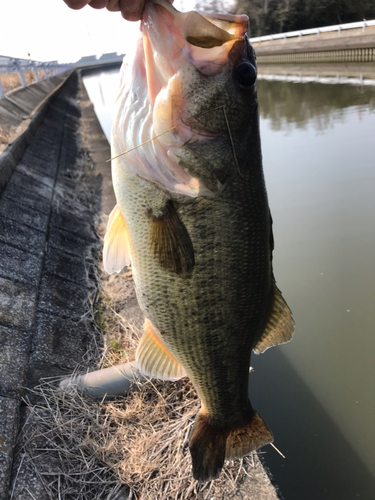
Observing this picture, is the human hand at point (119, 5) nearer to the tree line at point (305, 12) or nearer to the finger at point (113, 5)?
the finger at point (113, 5)

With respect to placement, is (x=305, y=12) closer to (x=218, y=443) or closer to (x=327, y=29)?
(x=327, y=29)

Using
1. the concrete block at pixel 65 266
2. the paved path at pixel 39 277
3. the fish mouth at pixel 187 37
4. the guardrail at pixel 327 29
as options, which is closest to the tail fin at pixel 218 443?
the paved path at pixel 39 277

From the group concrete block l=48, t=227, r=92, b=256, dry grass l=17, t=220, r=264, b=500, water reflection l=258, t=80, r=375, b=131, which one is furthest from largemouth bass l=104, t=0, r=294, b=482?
water reflection l=258, t=80, r=375, b=131

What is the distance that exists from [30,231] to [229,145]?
289cm

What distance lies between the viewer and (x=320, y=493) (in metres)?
2.68

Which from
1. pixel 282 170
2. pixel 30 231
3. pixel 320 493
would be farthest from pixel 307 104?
pixel 320 493

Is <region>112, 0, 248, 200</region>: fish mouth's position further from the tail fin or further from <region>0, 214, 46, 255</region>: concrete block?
<region>0, 214, 46, 255</region>: concrete block

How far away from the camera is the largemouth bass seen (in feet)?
4.69

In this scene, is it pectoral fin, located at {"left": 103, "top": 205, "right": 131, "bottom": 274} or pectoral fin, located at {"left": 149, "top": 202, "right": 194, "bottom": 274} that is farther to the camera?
pectoral fin, located at {"left": 103, "top": 205, "right": 131, "bottom": 274}

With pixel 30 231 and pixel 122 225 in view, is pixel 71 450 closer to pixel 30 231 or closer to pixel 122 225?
pixel 122 225

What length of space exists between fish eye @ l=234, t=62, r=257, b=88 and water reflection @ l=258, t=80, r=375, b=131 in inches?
387

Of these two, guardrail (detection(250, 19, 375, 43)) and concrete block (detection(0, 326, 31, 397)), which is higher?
guardrail (detection(250, 19, 375, 43))

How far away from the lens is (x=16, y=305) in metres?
2.79

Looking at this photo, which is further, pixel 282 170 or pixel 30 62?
pixel 30 62
